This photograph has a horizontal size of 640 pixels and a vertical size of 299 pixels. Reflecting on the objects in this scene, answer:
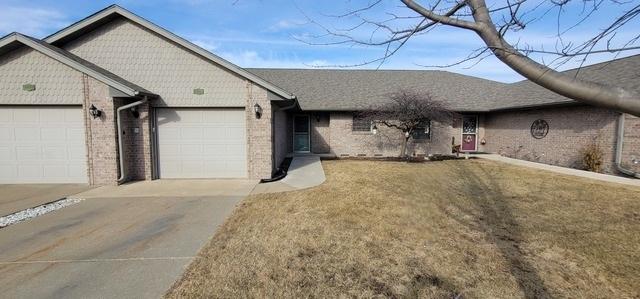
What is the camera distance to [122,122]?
8.49 metres

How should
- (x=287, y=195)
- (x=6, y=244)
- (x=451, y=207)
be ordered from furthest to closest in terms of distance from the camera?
(x=287, y=195) → (x=451, y=207) → (x=6, y=244)

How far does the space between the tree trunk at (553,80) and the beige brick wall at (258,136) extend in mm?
Result: 7672

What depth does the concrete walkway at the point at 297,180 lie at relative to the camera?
7.95m

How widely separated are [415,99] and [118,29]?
36.9 ft

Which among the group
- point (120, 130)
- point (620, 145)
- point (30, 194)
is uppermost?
point (120, 130)

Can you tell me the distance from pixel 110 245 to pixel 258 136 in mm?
5178

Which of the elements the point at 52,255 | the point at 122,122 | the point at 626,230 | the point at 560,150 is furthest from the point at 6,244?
the point at 560,150

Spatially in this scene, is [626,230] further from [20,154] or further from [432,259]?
[20,154]

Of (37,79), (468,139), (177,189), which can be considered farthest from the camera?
(468,139)

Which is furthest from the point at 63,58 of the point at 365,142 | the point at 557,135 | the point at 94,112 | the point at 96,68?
the point at 557,135

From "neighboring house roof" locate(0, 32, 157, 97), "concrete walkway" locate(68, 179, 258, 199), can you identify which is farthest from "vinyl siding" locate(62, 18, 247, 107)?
"concrete walkway" locate(68, 179, 258, 199)

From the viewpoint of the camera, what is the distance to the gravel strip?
5.46 m

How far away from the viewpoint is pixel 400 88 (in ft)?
56.9

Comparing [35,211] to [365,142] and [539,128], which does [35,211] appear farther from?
[539,128]
